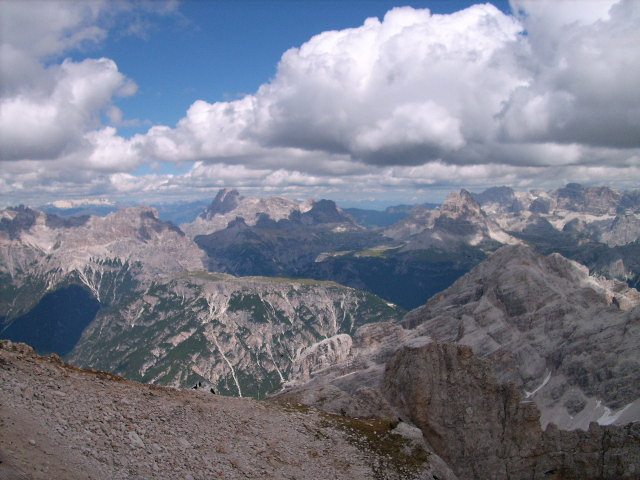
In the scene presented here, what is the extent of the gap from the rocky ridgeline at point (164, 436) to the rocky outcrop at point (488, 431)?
22459mm

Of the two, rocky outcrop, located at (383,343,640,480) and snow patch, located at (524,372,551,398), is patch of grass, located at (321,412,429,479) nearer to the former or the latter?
rocky outcrop, located at (383,343,640,480)

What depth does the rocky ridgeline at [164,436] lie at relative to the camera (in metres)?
25.7

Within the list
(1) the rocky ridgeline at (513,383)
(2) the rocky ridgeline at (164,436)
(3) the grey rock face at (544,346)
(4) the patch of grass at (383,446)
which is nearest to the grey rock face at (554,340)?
(3) the grey rock face at (544,346)

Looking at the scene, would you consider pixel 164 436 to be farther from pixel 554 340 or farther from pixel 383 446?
pixel 554 340

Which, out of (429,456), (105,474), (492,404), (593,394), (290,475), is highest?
(105,474)

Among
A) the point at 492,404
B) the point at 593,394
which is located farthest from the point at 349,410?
the point at 593,394

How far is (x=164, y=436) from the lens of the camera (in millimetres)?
32188

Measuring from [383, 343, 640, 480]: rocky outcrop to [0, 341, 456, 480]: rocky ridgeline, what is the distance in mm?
22459

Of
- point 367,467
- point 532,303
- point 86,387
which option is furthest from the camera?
point 532,303

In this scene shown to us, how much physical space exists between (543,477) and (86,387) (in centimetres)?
6481

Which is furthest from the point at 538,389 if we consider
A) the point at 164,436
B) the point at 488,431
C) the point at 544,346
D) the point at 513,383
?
the point at 164,436

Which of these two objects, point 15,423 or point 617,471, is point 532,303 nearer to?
point 617,471

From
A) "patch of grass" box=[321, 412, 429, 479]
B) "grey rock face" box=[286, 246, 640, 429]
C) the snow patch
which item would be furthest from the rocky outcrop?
the snow patch

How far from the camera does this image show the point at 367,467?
129 ft
